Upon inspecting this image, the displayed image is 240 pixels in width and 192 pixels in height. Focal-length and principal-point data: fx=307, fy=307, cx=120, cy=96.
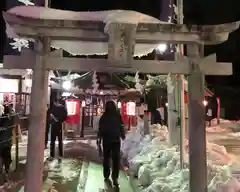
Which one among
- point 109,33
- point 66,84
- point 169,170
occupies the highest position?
point 109,33

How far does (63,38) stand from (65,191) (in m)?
5.17

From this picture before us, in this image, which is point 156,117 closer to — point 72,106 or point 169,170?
point 72,106

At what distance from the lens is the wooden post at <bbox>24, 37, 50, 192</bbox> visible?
5.82 metres

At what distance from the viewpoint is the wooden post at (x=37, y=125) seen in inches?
229

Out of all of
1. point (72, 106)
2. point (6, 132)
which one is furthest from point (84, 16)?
point (72, 106)

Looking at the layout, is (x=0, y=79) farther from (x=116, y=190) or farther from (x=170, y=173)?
(x=170, y=173)

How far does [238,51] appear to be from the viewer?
31719mm

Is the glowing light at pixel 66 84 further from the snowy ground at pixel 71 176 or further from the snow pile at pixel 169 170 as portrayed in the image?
the snow pile at pixel 169 170

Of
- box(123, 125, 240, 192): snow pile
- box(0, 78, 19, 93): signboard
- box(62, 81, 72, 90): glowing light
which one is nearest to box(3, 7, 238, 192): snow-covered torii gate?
box(123, 125, 240, 192): snow pile

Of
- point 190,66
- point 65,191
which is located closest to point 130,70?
point 190,66

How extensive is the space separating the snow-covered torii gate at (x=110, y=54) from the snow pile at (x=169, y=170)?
1001 millimetres

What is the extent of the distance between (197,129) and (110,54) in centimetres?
229

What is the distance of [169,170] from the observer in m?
9.20

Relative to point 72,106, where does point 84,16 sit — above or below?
above
